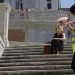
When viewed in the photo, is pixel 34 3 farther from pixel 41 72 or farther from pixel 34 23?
pixel 41 72

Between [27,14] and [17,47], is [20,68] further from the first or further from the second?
[27,14]

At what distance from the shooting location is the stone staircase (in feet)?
41.8

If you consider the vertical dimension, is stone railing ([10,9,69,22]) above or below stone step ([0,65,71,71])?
above

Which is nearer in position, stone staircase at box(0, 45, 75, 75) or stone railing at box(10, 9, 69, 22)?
stone staircase at box(0, 45, 75, 75)

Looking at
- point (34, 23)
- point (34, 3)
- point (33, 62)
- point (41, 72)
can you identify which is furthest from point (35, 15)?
point (41, 72)

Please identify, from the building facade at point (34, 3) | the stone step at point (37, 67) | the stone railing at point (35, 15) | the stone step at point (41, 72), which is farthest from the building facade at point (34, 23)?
the stone step at point (41, 72)

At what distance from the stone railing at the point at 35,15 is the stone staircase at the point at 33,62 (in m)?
12.3

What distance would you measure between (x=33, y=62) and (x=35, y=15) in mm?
14561

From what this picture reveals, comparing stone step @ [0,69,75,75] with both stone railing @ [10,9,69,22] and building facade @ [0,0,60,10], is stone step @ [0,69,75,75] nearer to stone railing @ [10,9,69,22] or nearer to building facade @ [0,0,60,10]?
stone railing @ [10,9,69,22]

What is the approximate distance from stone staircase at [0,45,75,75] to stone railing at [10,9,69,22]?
40.3 feet

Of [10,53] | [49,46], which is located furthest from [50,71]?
[10,53]

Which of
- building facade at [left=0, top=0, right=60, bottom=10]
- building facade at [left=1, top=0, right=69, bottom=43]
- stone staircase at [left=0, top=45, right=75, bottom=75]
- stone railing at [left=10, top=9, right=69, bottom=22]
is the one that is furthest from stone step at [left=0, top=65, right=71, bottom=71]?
building facade at [left=0, top=0, right=60, bottom=10]

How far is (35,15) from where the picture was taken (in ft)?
93.3

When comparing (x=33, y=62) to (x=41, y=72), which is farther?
(x=33, y=62)
